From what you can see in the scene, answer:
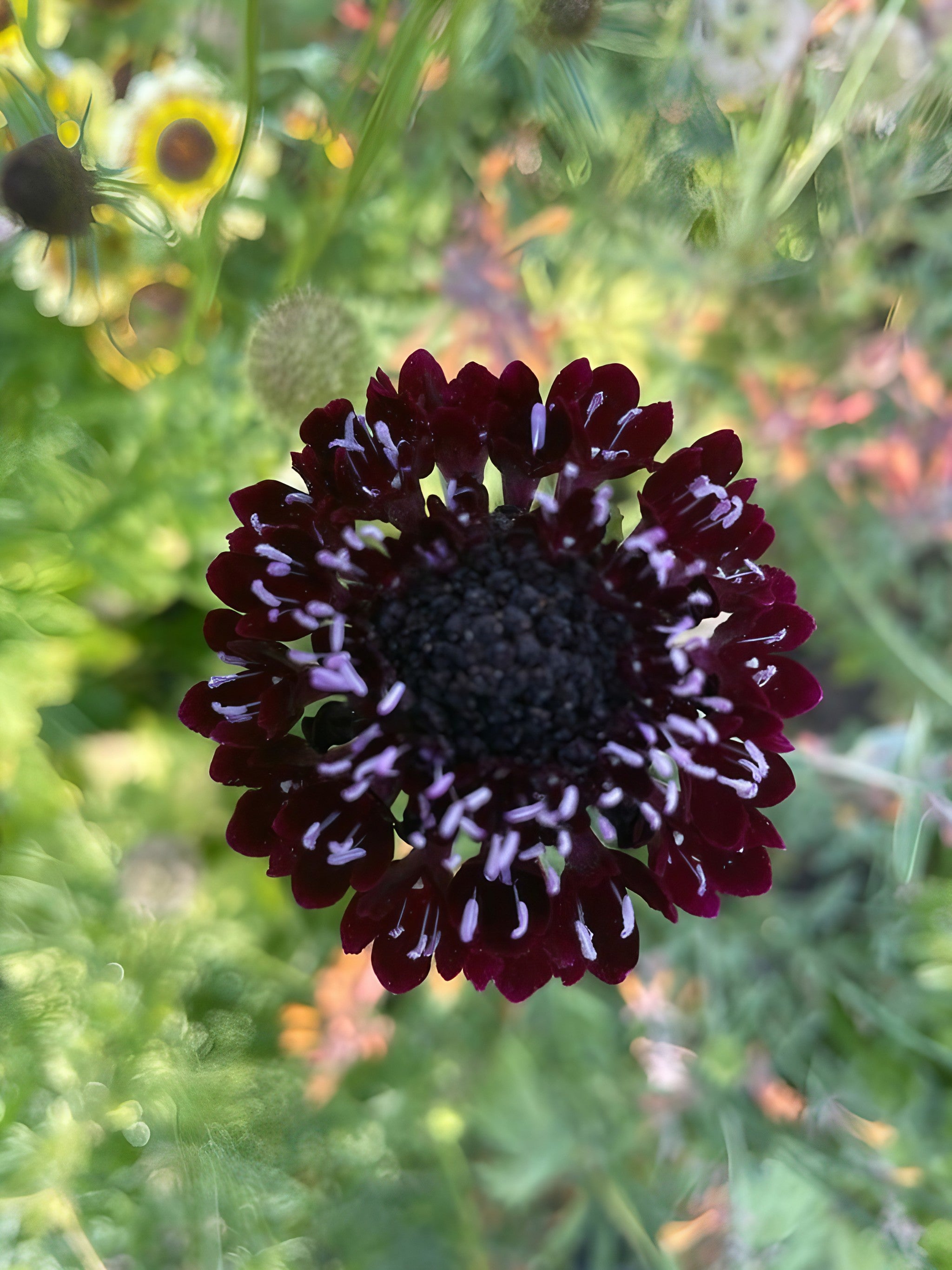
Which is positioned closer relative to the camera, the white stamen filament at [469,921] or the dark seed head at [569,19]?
the white stamen filament at [469,921]

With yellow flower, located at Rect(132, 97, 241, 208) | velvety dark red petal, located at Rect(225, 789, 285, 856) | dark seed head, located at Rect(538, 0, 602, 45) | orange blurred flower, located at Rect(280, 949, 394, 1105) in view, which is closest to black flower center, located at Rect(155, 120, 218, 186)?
yellow flower, located at Rect(132, 97, 241, 208)

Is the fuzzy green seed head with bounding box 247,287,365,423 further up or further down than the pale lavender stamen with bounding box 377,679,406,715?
further up

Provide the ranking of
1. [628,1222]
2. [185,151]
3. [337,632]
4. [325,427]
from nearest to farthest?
1. [337,632]
2. [325,427]
3. [185,151]
4. [628,1222]

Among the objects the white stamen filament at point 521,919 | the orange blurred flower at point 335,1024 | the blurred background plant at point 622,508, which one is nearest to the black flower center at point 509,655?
the white stamen filament at point 521,919

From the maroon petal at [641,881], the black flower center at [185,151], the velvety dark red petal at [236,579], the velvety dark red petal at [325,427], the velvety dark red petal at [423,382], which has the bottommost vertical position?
the maroon petal at [641,881]

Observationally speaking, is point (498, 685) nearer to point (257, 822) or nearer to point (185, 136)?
point (257, 822)

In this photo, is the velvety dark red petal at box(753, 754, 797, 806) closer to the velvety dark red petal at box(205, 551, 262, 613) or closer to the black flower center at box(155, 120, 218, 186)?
the velvety dark red petal at box(205, 551, 262, 613)

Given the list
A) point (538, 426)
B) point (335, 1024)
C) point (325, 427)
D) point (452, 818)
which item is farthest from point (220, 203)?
point (335, 1024)

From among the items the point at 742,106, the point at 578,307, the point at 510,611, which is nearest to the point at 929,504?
the point at 578,307

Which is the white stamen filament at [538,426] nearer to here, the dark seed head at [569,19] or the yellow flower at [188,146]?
the dark seed head at [569,19]
